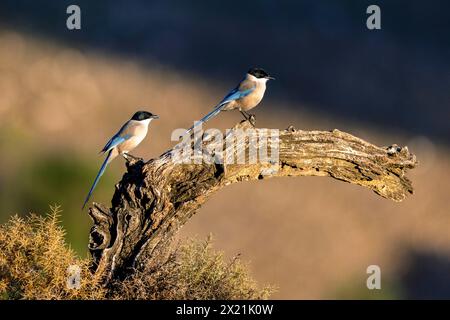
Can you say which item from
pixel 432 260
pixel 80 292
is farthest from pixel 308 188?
pixel 80 292

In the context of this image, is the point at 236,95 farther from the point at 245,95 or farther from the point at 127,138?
the point at 127,138

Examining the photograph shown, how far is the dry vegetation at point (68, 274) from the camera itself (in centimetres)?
694

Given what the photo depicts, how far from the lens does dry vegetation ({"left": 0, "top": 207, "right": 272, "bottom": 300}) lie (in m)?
6.94

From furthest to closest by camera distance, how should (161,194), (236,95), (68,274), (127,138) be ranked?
(236,95), (127,138), (161,194), (68,274)

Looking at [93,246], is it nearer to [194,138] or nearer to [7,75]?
[194,138]

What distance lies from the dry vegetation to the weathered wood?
0.19 m

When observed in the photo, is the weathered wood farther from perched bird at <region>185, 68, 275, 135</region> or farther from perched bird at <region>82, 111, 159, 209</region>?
perched bird at <region>185, 68, 275, 135</region>

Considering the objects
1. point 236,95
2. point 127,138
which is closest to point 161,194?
point 127,138

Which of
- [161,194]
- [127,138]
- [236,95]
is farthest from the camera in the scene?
[236,95]

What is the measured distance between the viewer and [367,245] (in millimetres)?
13062

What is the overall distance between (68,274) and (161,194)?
0.89 m

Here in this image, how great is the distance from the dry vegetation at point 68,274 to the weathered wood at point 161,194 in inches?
7.3

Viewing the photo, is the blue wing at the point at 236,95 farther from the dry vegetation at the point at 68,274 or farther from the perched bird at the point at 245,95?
the dry vegetation at the point at 68,274

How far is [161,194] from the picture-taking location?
738cm
